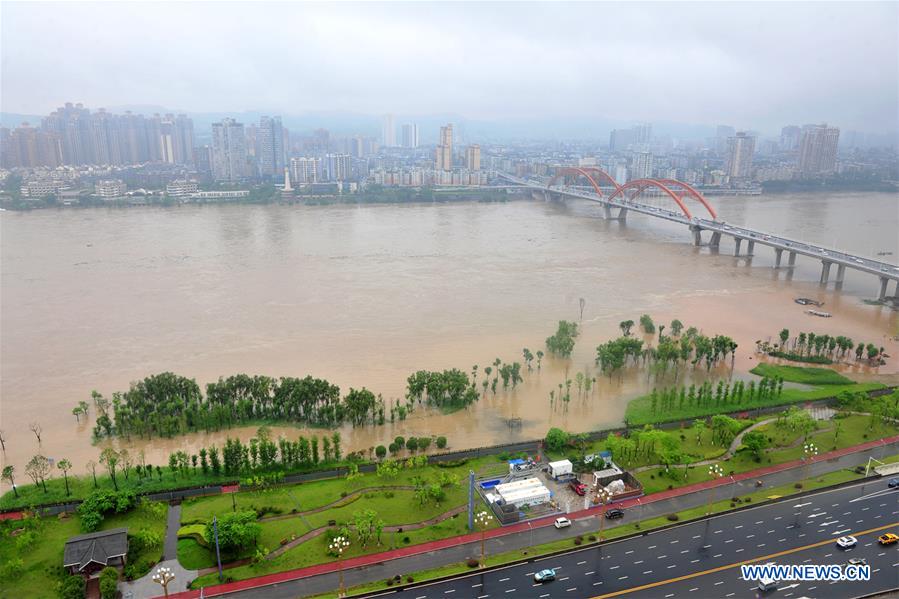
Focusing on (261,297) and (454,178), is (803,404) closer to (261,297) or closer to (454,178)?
(261,297)

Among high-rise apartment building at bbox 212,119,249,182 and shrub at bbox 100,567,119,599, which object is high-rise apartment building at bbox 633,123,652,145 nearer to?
high-rise apartment building at bbox 212,119,249,182

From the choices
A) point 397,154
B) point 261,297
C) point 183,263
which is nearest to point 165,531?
point 261,297

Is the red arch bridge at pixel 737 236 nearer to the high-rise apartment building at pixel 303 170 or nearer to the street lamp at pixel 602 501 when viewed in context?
the street lamp at pixel 602 501

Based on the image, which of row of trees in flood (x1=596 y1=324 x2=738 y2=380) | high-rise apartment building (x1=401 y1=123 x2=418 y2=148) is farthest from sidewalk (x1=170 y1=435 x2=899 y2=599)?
high-rise apartment building (x1=401 y1=123 x2=418 y2=148)

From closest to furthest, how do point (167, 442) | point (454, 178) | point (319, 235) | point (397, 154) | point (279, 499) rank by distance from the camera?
point (279, 499) → point (167, 442) → point (319, 235) → point (454, 178) → point (397, 154)

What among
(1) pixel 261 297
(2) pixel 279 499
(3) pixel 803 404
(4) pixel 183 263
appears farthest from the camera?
(4) pixel 183 263
